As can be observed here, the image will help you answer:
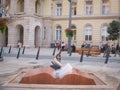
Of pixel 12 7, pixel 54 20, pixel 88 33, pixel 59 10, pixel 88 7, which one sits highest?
pixel 88 7

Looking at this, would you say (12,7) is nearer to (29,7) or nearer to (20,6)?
(20,6)

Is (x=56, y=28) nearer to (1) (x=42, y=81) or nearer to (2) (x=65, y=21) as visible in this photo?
(2) (x=65, y=21)

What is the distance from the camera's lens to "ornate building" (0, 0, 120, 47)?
50406mm

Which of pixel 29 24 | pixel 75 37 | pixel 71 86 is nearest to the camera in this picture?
pixel 71 86

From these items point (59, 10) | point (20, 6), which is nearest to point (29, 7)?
point (20, 6)

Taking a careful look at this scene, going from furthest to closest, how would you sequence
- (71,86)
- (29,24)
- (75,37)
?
(75,37)
(29,24)
(71,86)

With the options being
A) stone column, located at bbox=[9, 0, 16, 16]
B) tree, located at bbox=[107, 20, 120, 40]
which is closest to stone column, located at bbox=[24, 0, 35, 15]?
stone column, located at bbox=[9, 0, 16, 16]

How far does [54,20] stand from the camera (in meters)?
54.9

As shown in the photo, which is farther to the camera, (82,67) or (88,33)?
(88,33)

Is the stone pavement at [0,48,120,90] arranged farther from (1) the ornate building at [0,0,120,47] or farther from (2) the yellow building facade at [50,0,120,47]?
(2) the yellow building facade at [50,0,120,47]

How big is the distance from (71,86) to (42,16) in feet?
157

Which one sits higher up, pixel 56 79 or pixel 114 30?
pixel 114 30

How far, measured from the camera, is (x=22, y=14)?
164 feet

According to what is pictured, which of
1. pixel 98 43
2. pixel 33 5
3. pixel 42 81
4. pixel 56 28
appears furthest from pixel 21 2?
pixel 42 81
